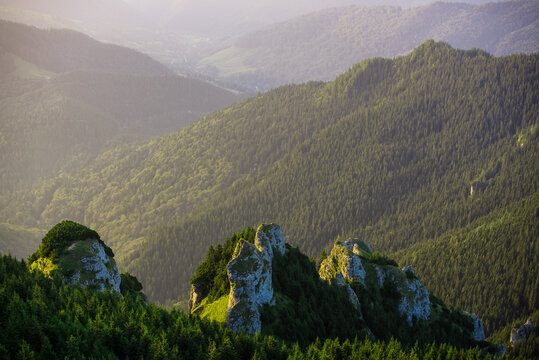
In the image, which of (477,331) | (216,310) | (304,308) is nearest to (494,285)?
(477,331)

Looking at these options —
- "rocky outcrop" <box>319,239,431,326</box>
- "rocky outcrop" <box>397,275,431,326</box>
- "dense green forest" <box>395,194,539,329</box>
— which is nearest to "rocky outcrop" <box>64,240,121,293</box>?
"rocky outcrop" <box>319,239,431,326</box>

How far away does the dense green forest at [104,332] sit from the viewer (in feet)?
160

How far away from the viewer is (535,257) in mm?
193500

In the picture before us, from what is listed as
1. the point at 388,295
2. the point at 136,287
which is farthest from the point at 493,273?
the point at 136,287

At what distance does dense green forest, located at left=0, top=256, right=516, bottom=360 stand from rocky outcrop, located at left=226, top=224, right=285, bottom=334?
Result: 2610 millimetres

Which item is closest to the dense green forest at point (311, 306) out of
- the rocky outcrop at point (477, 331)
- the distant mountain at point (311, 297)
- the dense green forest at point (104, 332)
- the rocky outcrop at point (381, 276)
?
the distant mountain at point (311, 297)

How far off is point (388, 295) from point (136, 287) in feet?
179

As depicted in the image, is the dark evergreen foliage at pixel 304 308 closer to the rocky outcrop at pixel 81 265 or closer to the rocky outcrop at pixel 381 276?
the rocky outcrop at pixel 381 276

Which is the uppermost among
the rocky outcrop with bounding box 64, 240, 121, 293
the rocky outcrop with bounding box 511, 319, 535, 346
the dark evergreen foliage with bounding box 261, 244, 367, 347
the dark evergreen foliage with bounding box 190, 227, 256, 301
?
the rocky outcrop with bounding box 64, 240, 121, 293

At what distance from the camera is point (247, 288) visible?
61.0 meters

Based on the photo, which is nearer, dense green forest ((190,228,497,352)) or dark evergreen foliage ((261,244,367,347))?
dark evergreen foliage ((261,244,367,347))

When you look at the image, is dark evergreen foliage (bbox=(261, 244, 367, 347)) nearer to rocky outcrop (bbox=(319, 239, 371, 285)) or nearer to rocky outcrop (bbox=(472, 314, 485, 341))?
rocky outcrop (bbox=(319, 239, 371, 285))

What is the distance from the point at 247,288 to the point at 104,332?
20.2 meters

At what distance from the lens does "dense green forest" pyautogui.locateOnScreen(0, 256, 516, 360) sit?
48.6 metres
